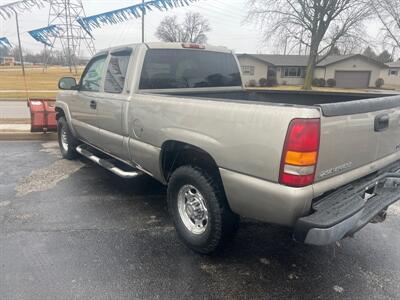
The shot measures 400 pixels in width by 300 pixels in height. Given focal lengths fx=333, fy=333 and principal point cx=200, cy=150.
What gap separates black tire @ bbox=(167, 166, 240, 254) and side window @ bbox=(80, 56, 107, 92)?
2209mm

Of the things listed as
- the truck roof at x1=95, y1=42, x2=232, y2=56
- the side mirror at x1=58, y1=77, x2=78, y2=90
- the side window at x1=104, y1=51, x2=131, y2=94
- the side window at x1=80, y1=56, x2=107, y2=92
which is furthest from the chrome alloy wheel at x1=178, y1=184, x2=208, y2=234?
the side mirror at x1=58, y1=77, x2=78, y2=90

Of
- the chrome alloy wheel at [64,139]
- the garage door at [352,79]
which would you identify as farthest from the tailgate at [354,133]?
the garage door at [352,79]

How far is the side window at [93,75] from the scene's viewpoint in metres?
4.66

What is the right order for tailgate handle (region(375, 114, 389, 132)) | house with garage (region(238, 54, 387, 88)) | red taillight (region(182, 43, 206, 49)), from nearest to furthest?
tailgate handle (region(375, 114, 389, 132)), red taillight (region(182, 43, 206, 49)), house with garage (region(238, 54, 387, 88))

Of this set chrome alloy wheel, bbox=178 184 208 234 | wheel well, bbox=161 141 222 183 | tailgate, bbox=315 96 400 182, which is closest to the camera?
tailgate, bbox=315 96 400 182

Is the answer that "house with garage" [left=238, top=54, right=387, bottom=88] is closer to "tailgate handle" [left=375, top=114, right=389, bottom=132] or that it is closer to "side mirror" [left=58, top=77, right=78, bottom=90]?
"side mirror" [left=58, top=77, right=78, bottom=90]

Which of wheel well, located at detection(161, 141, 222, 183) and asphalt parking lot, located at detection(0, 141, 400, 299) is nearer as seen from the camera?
asphalt parking lot, located at detection(0, 141, 400, 299)

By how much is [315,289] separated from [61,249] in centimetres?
237

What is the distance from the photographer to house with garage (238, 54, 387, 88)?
151 feet

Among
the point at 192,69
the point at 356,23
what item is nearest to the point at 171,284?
the point at 192,69

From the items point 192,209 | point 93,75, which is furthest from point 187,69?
point 192,209

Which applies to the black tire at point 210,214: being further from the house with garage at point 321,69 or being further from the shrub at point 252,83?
the house with garage at point 321,69

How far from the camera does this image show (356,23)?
102ft

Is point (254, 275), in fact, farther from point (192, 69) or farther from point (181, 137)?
point (192, 69)
